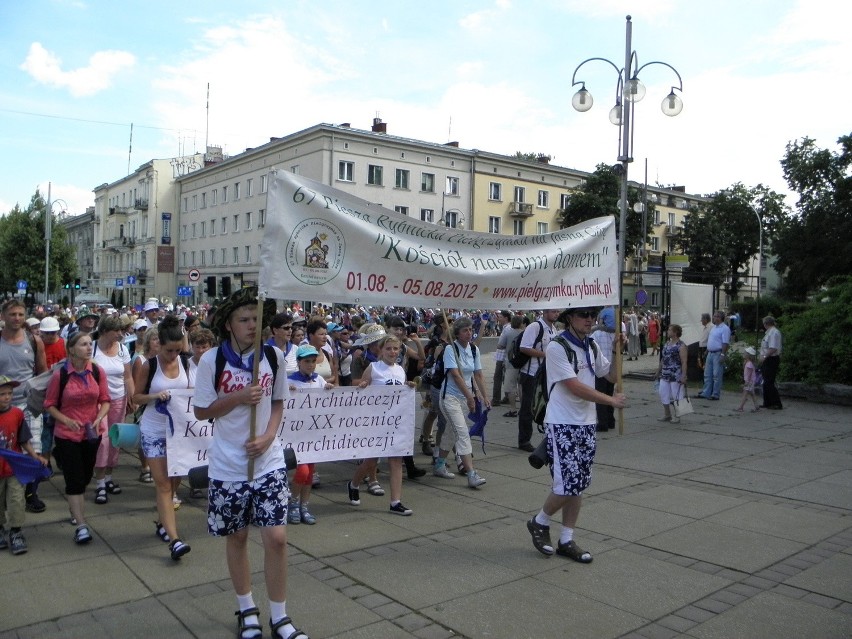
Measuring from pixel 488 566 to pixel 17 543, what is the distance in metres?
3.46

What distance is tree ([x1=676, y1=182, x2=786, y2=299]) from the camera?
64812 millimetres

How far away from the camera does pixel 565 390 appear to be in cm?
535

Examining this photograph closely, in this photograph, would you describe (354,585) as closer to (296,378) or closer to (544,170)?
(296,378)

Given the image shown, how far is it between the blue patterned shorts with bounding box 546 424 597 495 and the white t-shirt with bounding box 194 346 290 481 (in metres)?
2.16

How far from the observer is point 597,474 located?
8305mm

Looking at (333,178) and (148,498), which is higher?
(333,178)

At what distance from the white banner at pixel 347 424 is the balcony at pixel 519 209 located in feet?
171

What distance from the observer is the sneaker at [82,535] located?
5.70 metres

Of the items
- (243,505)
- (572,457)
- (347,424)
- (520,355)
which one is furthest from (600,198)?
(243,505)

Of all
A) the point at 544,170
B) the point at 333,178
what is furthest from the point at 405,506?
the point at 544,170

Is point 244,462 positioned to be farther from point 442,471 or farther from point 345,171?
point 345,171

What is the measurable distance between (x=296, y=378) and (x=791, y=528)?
4452 mm

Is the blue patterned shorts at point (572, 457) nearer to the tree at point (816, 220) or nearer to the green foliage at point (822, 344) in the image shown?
the green foliage at point (822, 344)

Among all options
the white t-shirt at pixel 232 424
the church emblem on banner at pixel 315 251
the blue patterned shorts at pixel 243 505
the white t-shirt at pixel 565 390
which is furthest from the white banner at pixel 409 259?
the blue patterned shorts at pixel 243 505
